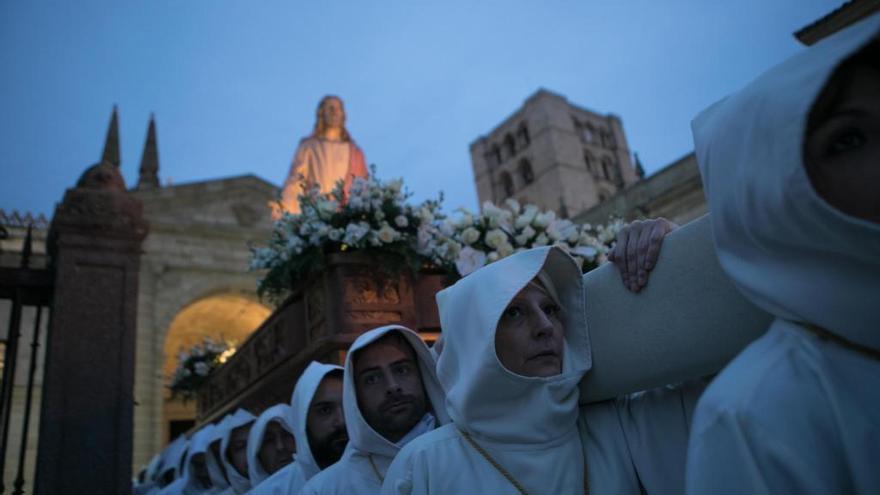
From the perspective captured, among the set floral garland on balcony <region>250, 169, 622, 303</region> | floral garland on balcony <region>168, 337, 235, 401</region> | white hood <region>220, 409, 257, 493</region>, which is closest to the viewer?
floral garland on balcony <region>250, 169, 622, 303</region>

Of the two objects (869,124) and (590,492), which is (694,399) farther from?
(869,124)

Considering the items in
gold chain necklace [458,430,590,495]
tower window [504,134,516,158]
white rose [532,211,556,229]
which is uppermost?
tower window [504,134,516,158]

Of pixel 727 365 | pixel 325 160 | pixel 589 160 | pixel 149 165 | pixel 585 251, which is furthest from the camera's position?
pixel 589 160

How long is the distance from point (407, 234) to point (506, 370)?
9.40 feet

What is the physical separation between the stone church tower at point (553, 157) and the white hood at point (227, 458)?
42.1 meters

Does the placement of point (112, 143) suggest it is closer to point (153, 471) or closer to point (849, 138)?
point (153, 471)

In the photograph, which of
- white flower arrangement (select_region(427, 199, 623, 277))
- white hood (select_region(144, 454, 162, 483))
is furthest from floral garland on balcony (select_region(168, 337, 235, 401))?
white flower arrangement (select_region(427, 199, 623, 277))

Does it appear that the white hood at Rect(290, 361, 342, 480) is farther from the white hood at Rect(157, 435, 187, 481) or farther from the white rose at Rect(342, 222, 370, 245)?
the white hood at Rect(157, 435, 187, 481)

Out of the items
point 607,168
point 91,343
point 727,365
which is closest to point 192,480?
point 91,343

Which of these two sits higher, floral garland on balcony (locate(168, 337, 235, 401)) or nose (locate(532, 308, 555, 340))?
floral garland on balcony (locate(168, 337, 235, 401))

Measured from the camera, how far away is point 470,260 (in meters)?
4.25

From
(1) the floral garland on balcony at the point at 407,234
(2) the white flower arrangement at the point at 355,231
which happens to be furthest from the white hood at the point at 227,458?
(1) the floral garland on balcony at the point at 407,234

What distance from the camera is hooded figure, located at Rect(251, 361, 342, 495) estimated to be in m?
3.76

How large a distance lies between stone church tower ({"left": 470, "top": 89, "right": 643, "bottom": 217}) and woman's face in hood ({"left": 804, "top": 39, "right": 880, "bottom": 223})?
1804 inches
